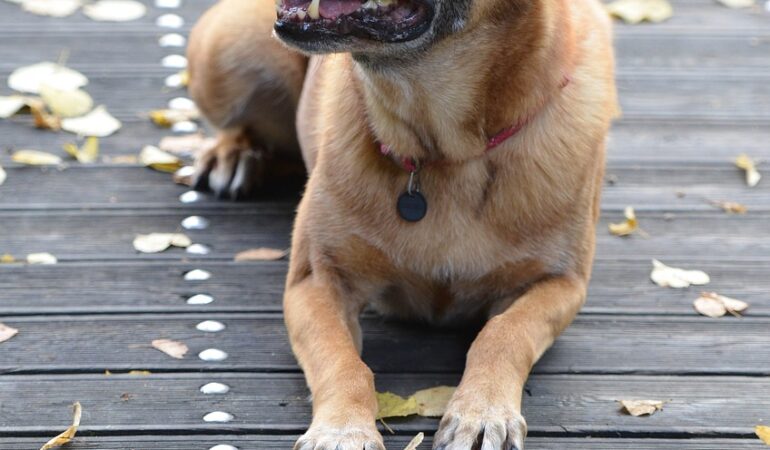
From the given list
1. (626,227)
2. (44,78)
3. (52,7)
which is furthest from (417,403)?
(52,7)

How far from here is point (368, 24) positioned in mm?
2682

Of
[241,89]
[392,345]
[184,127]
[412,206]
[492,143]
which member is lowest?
[184,127]

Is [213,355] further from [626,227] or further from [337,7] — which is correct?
[626,227]

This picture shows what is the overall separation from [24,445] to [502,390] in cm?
108

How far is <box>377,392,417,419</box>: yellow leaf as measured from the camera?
2807 mm

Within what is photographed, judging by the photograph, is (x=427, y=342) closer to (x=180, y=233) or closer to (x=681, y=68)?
(x=180, y=233)

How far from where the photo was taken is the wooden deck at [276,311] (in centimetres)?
283

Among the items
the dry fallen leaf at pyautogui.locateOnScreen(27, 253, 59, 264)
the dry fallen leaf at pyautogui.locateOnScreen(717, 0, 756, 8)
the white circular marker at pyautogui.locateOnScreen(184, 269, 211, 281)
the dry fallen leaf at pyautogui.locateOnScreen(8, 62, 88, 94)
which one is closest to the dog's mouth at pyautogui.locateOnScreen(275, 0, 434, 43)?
the white circular marker at pyautogui.locateOnScreen(184, 269, 211, 281)

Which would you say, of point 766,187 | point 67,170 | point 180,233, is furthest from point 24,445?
point 766,187

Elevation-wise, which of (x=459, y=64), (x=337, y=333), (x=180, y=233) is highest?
(x=459, y=64)

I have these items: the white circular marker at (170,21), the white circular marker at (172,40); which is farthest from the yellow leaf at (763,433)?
the white circular marker at (170,21)

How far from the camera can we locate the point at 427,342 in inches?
126

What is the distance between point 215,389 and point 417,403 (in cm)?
50

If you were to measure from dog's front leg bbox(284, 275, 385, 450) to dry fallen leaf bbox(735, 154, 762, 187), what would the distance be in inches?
67.9
